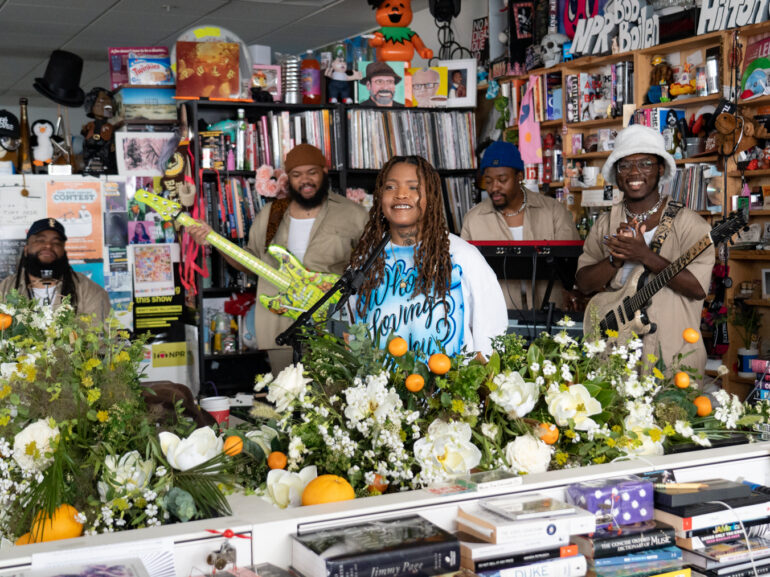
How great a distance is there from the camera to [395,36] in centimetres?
604

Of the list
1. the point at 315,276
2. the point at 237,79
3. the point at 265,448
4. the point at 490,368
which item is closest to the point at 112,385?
the point at 265,448

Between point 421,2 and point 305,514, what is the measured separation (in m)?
6.90

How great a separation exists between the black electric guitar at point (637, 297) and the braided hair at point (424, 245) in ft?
3.06

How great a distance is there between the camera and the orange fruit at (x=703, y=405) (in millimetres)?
2018

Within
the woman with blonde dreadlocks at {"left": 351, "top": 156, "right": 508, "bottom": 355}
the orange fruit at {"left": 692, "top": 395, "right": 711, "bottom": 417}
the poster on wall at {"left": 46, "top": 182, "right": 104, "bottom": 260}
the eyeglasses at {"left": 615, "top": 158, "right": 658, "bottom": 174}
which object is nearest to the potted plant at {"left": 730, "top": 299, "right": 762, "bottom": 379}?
the eyeglasses at {"left": 615, "top": 158, "right": 658, "bottom": 174}

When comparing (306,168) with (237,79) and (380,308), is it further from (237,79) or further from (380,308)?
(380,308)

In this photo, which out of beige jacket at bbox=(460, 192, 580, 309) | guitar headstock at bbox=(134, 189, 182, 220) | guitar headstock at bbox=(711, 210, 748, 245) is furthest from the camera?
beige jacket at bbox=(460, 192, 580, 309)

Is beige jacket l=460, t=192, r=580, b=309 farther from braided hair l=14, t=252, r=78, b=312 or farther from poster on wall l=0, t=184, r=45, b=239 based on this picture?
poster on wall l=0, t=184, r=45, b=239

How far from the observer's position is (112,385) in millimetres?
1769

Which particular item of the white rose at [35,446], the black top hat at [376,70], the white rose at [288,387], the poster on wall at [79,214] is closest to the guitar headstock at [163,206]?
the poster on wall at [79,214]

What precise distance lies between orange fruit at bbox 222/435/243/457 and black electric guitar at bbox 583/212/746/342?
1910mm

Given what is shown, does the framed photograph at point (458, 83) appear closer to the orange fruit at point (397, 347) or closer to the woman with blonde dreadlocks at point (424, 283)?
the woman with blonde dreadlocks at point (424, 283)

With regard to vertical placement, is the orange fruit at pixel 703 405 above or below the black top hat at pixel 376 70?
below

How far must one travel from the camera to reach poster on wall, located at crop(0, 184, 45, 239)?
17.3ft
